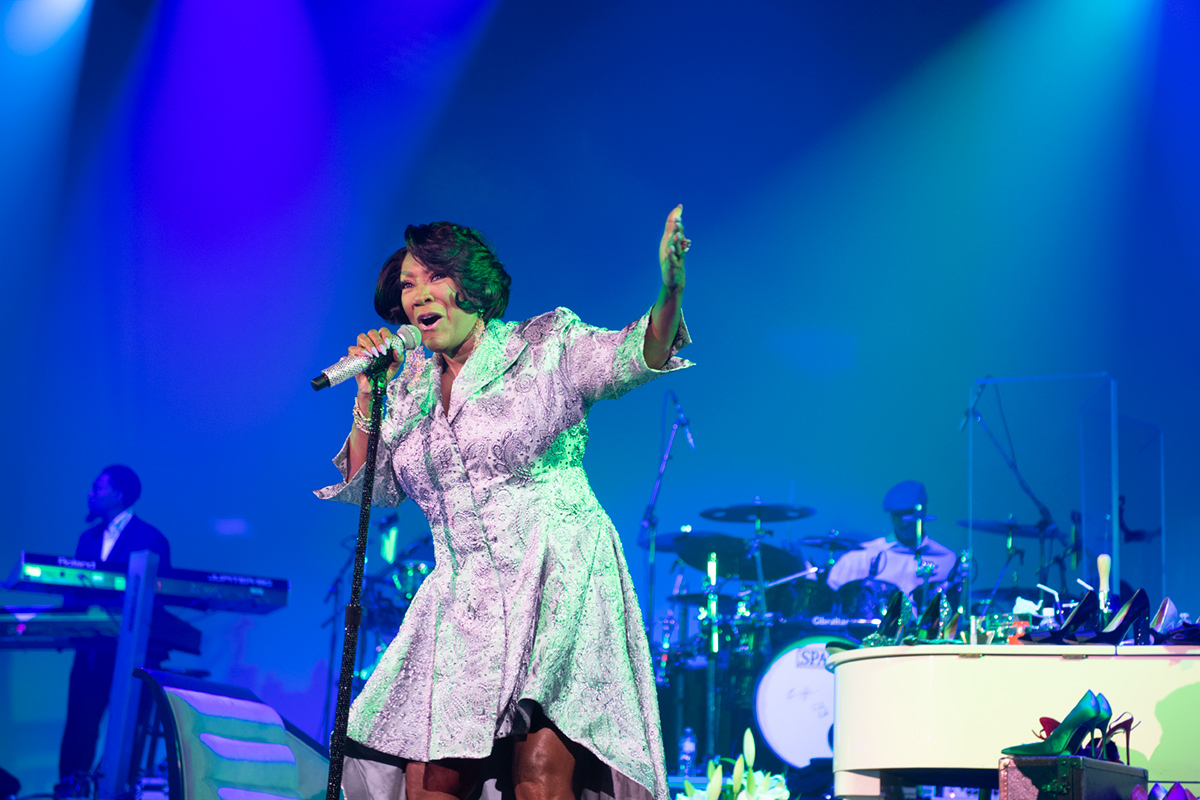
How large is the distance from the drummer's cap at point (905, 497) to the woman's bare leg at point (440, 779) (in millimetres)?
5282

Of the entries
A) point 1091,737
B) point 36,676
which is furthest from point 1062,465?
point 36,676

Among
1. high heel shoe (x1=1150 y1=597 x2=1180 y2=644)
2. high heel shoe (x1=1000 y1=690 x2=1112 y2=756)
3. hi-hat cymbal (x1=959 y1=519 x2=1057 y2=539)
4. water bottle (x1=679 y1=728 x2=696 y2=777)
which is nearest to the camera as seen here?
high heel shoe (x1=1000 y1=690 x2=1112 y2=756)

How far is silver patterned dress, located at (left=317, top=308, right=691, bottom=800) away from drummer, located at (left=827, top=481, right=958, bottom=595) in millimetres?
5007

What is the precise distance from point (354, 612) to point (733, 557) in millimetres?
5136

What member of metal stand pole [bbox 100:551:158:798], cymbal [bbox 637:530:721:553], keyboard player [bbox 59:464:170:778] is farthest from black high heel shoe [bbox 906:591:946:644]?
keyboard player [bbox 59:464:170:778]

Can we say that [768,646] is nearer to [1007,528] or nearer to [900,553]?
[900,553]

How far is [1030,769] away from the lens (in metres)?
2.46

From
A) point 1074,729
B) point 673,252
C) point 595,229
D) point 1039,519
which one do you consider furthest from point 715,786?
point 595,229

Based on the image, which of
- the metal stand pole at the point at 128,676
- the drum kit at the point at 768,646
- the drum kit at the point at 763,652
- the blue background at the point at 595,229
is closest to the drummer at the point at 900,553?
the drum kit at the point at 768,646

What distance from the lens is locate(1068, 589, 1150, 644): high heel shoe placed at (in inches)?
128

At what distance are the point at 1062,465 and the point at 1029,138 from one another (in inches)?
78.9

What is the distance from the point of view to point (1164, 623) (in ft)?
10.8

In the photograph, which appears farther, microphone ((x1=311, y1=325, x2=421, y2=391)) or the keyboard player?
the keyboard player

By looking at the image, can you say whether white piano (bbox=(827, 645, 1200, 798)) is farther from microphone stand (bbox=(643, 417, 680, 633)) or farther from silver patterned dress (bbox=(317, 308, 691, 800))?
microphone stand (bbox=(643, 417, 680, 633))
